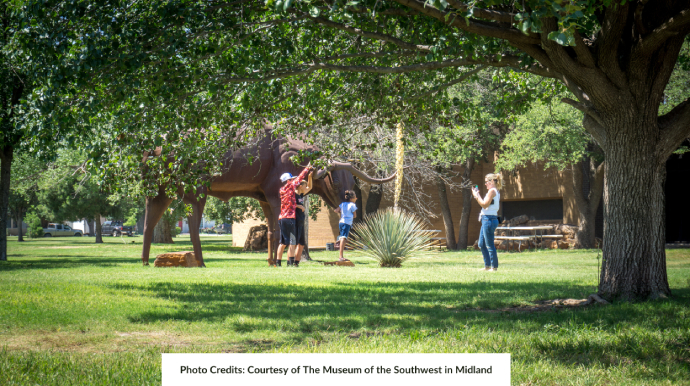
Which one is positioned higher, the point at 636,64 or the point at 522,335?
the point at 636,64

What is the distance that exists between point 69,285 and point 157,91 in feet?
12.5

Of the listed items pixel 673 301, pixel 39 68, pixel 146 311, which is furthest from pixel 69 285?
pixel 673 301

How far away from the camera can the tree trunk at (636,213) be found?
22.3 feet

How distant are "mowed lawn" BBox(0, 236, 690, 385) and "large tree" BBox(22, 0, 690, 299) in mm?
1103

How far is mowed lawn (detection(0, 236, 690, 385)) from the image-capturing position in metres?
4.03

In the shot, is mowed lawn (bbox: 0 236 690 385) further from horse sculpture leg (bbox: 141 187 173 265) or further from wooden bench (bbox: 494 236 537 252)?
wooden bench (bbox: 494 236 537 252)

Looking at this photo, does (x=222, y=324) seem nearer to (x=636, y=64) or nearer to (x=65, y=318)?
(x=65, y=318)

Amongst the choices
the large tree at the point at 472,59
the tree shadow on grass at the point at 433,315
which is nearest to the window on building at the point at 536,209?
the tree shadow on grass at the point at 433,315

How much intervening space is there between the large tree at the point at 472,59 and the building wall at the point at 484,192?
15898mm

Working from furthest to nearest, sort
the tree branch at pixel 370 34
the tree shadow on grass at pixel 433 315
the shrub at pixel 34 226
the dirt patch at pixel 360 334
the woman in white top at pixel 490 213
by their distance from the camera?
the shrub at pixel 34 226 → the woman in white top at pixel 490 213 → the tree branch at pixel 370 34 → the dirt patch at pixel 360 334 → the tree shadow on grass at pixel 433 315

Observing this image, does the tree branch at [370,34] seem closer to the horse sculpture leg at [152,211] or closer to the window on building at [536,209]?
the horse sculpture leg at [152,211]

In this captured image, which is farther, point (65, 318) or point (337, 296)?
point (337, 296)

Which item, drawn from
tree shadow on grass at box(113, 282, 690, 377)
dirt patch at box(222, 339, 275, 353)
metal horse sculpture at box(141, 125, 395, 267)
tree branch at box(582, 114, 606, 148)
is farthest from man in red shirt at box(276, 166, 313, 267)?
Result: dirt patch at box(222, 339, 275, 353)

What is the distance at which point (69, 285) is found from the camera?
8.79 m
